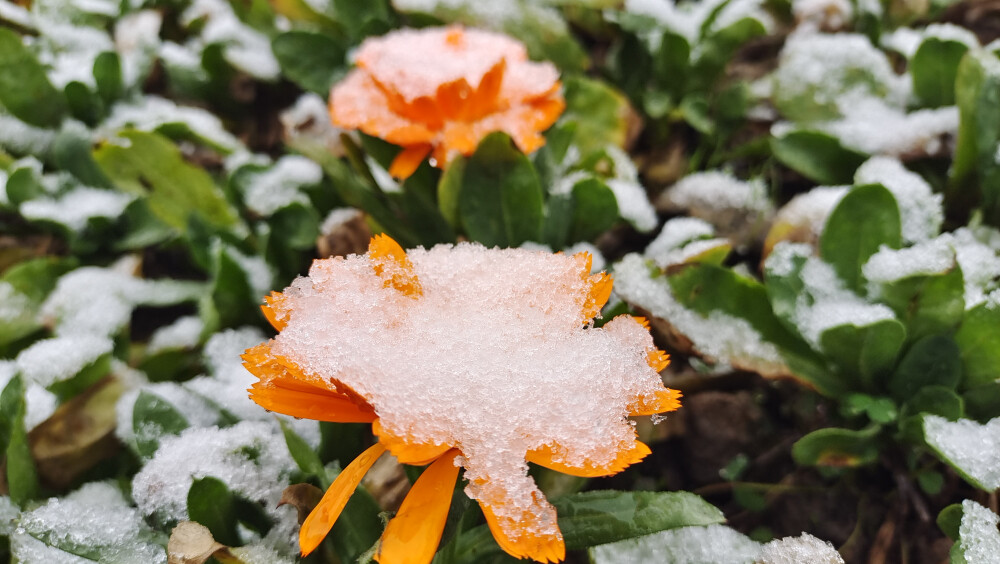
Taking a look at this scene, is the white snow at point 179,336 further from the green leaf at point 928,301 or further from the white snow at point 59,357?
the green leaf at point 928,301

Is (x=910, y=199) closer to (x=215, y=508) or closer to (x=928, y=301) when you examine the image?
(x=928, y=301)

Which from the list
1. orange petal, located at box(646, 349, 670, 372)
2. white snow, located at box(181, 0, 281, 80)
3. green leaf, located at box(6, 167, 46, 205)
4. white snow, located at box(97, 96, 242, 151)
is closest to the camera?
orange petal, located at box(646, 349, 670, 372)

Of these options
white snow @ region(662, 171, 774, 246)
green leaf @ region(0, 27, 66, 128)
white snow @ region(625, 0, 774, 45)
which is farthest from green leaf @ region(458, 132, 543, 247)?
green leaf @ region(0, 27, 66, 128)

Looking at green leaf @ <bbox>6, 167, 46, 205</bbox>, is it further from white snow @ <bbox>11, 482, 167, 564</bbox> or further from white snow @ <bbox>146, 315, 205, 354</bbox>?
white snow @ <bbox>11, 482, 167, 564</bbox>

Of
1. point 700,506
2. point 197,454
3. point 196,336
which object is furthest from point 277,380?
point 196,336

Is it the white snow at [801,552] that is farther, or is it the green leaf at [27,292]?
the green leaf at [27,292]

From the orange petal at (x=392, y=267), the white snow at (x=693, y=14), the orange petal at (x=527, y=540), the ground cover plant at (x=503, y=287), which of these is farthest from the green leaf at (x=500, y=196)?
the white snow at (x=693, y=14)
